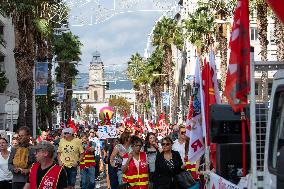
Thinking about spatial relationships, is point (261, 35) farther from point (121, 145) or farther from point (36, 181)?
point (36, 181)

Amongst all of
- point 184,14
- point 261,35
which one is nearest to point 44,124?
point 261,35

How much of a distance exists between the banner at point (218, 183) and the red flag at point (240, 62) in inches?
35.4

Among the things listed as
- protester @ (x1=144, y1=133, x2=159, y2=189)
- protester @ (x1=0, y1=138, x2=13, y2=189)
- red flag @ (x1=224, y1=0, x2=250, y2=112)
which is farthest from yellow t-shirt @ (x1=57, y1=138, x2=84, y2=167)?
red flag @ (x1=224, y1=0, x2=250, y2=112)

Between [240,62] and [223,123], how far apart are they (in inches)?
71.9

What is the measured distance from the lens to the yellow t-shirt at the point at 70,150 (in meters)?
16.7

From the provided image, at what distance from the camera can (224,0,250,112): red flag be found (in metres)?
6.18

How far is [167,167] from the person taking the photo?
12219mm

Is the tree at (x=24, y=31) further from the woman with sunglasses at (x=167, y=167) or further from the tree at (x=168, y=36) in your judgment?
the tree at (x=168, y=36)

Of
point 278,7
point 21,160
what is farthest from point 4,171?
point 278,7

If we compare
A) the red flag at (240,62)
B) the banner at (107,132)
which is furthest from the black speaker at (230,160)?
the banner at (107,132)

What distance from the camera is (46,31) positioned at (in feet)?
132

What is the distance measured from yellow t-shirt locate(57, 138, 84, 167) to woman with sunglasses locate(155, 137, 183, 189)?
4.65 m

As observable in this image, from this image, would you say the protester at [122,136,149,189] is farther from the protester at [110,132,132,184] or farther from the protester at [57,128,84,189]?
the protester at [57,128,84,189]

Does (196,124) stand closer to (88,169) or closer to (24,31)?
(88,169)
